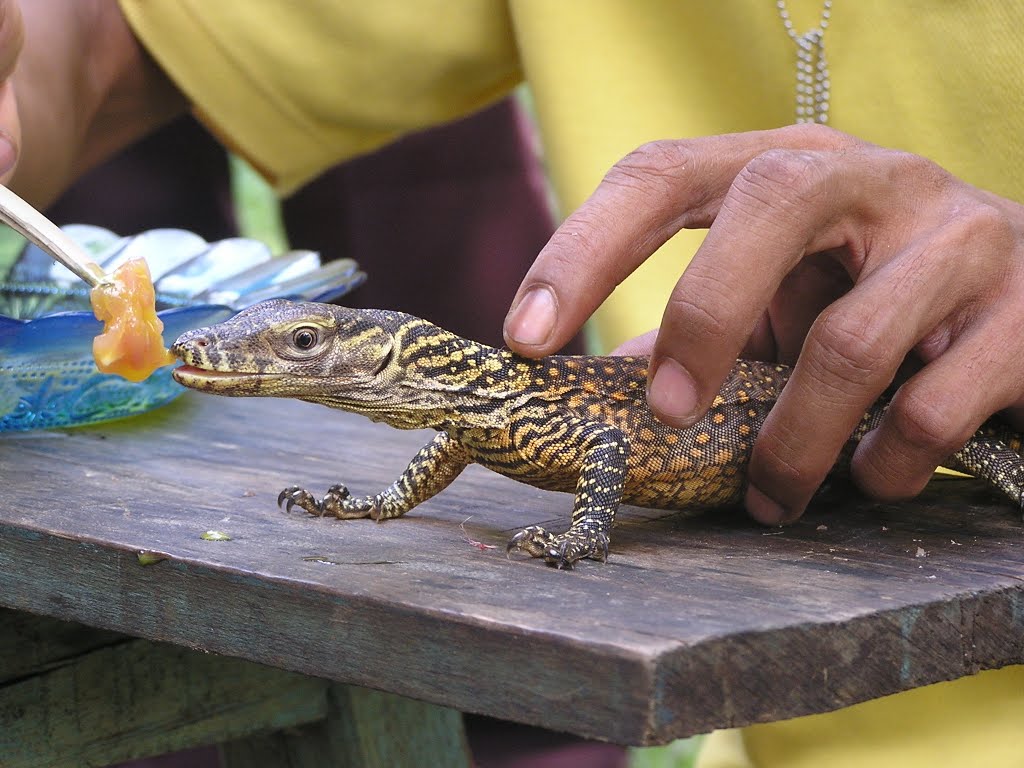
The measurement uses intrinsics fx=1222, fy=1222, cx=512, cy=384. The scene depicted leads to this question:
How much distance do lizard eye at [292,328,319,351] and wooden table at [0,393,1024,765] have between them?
0.35 meters

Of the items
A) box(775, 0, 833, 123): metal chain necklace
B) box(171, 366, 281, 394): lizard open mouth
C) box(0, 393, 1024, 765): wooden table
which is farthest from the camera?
box(775, 0, 833, 123): metal chain necklace

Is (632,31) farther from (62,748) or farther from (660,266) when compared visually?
(62,748)

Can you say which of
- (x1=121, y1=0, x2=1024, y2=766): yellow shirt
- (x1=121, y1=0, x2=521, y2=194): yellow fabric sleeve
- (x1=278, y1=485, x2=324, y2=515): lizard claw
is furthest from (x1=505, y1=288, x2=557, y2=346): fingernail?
(x1=121, y1=0, x2=521, y2=194): yellow fabric sleeve

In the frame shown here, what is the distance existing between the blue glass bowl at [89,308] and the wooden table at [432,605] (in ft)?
0.40

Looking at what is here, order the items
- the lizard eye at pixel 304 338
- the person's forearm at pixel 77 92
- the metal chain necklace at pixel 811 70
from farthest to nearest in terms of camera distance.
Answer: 1. the person's forearm at pixel 77 92
2. the metal chain necklace at pixel 811 70
3. the lizard eye at pixel 304 338

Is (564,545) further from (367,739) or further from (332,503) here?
(367,739)

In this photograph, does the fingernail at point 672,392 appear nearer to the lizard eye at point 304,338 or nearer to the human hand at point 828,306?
the human hand at point 828,306

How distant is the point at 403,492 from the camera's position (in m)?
2.70

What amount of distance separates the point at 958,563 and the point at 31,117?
3048 millimetres

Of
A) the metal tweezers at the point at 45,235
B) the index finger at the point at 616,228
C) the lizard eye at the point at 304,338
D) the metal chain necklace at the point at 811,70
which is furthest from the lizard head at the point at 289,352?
the metal chain necklace at the point at 811,70

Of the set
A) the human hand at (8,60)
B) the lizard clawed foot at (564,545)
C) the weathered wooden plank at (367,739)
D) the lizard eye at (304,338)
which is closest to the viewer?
the lizard clawed foot at (564,545)

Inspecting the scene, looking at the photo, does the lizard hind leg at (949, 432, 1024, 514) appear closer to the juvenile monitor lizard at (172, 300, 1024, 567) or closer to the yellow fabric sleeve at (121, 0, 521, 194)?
the juvenile monitor lizard at (172, 300, 1024, 567)

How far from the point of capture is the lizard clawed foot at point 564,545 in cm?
208

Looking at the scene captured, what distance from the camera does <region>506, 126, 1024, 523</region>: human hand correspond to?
2164mm
